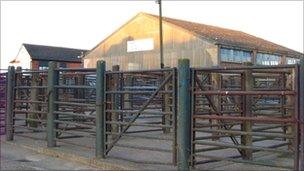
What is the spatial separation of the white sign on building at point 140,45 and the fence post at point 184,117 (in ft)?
155

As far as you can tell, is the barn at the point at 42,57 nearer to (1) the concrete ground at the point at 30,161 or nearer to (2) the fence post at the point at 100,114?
(1) the concrete ground at the point at 30,161

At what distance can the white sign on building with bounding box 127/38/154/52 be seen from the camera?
181ft

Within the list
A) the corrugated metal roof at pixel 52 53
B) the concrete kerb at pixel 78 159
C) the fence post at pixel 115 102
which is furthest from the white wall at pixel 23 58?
the concrete kerb at pixel 78 159

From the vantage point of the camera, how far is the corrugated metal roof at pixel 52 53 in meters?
73.8

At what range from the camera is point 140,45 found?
2229 inches

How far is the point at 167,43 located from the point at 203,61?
5.74m

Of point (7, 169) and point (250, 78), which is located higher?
point (250, 78)

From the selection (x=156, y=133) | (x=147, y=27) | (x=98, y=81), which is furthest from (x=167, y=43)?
(x=98, y=81)

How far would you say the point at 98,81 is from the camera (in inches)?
373

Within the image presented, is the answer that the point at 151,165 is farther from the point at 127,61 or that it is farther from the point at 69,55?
the point at 69,55

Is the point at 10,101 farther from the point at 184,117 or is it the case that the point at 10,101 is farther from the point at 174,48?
the point at 174,48

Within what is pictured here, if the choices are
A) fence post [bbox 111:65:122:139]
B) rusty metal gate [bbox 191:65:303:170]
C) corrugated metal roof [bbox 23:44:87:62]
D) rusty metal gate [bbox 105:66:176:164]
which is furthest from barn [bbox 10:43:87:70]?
rusty metal gate [bbox 191:65:303:170]

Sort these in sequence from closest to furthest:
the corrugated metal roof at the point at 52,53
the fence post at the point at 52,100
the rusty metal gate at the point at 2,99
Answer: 1. the fence post at the point at 52,100
2. the rusty metal gate at the point at 2,99
3. the corrugated metal roof at the point at 52,53

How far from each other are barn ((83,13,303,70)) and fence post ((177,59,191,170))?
130 ft
